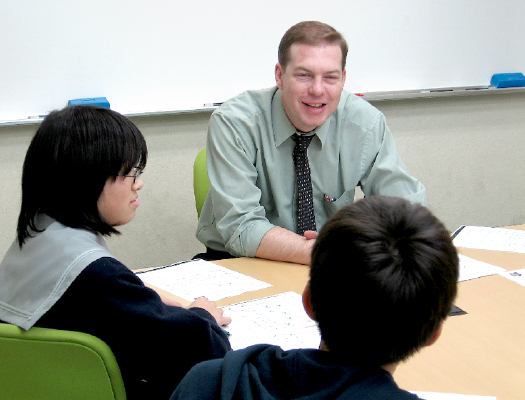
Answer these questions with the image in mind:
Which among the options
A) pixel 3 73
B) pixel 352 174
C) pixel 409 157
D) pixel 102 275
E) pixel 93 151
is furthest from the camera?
pixel 409 157

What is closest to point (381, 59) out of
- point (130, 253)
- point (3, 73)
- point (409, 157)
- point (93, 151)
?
point (409, 157)

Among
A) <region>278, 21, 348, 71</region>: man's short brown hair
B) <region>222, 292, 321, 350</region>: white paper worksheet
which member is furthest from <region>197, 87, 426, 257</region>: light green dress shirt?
<region>222, 292, 321, 350</region>: white paper worksheet

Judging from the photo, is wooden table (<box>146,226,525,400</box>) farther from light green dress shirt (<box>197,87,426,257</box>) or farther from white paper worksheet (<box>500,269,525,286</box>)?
light green dress shirt (<box>197,87,426,257</box>)

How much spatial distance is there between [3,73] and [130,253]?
103 centimetres

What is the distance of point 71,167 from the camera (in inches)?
45.4

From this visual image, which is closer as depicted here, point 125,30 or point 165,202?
point 125,30

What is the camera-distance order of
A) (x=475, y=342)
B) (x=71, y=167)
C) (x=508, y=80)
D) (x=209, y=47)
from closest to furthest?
1. (x=71, y=167)
2. (x=475, y=342)
3. (x=209, y=47)
4. (x=508, y=80)

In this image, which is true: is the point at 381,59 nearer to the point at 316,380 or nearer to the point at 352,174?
the point at 352,174

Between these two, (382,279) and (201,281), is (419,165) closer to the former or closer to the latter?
(201,281)

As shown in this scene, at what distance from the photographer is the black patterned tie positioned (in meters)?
2.12

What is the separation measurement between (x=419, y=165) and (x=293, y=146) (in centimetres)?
153

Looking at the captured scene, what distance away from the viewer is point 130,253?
2947mm

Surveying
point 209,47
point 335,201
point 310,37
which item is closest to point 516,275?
point 335,201

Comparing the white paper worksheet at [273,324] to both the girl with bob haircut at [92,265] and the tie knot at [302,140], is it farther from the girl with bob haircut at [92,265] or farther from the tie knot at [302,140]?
the tie knot at [302,140]
